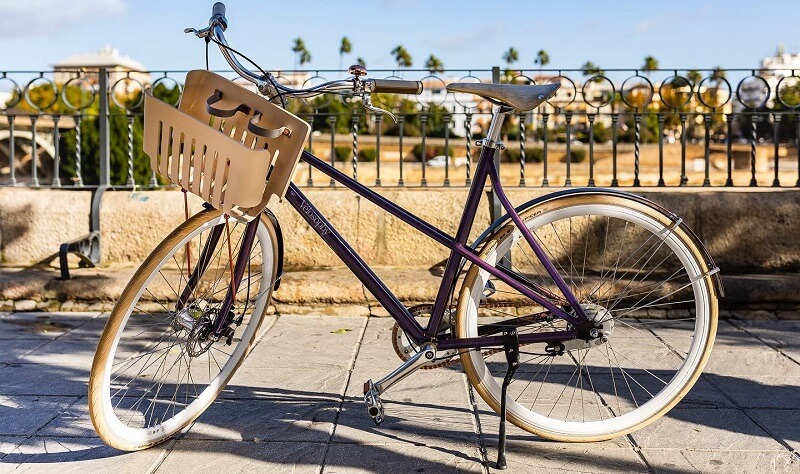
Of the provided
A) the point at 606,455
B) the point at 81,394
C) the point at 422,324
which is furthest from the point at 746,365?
the point at 81,394

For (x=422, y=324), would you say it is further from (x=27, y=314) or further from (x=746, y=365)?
(x=27, y=314)

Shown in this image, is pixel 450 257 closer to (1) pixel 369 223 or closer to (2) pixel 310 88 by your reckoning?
(2) pixel 310 88

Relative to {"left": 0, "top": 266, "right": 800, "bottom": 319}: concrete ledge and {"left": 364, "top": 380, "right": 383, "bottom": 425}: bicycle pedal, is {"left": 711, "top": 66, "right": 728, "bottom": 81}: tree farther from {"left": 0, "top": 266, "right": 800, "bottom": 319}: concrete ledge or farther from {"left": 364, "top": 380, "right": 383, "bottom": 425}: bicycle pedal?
{"left": 364, "top": 380, "right": 383, "bottom": 425}: bicycle pedal

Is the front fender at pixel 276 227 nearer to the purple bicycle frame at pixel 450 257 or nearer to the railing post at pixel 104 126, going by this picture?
the purple bicycle frame at pixel 450 257

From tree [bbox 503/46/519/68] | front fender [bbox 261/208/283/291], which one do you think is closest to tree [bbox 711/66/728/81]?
Answer: front fender [bbox 261/208/283/291]

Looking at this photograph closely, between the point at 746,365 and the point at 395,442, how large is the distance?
201 centimetres

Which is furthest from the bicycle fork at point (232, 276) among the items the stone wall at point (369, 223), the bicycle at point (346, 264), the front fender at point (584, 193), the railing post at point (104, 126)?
the railing post at point (104, 126)

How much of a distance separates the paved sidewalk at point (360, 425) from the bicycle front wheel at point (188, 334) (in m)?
0.11

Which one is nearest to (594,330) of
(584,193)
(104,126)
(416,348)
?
(584,193)

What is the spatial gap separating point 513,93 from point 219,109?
952 millimetres

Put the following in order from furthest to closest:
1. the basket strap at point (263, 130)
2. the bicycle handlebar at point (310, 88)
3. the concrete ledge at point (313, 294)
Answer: the concrete ledge at point (313, 294), the bicycle handlebar at point (310, 88), the basket strap at point (263, 130)

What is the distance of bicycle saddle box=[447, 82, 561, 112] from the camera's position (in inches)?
112

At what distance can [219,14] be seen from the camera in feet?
9.20

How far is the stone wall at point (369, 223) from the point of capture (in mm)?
5879
